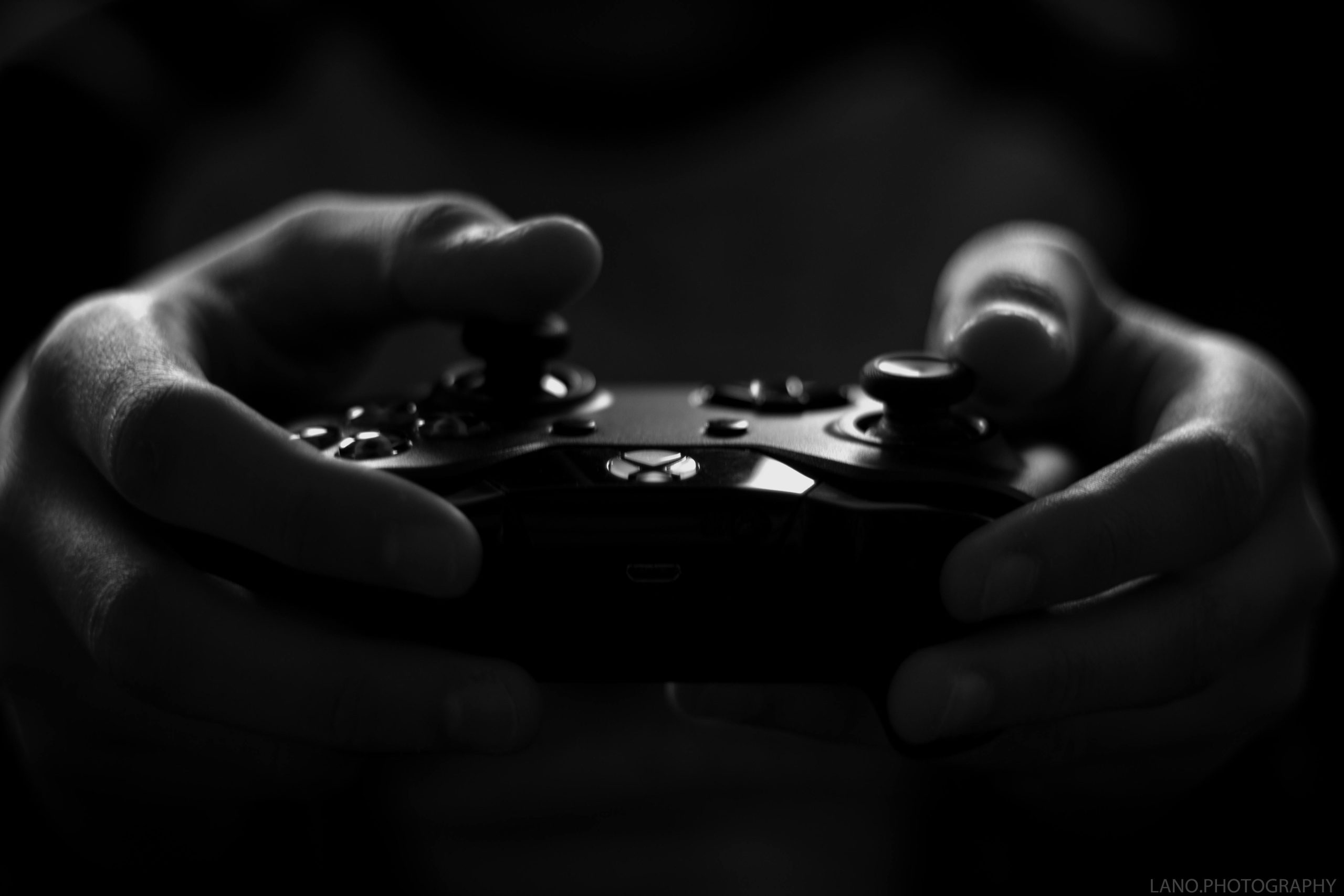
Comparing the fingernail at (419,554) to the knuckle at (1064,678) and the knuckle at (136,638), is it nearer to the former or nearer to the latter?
the knuckle at (136,638)

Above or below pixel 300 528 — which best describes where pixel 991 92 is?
above

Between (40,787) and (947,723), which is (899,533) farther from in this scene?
(40,787)

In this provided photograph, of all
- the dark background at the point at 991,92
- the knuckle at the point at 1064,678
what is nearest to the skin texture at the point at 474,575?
the knuckle at the point at 1064,678

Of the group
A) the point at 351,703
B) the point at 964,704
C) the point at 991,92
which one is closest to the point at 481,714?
the point at 351,703

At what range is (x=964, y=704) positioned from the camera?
376 mm

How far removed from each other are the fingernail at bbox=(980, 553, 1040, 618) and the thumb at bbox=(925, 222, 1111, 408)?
0.11 m

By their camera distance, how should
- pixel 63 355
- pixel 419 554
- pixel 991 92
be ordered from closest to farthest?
pixel 419 554, pixel 63 355, pixel 991 92

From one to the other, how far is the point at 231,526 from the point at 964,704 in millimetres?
247

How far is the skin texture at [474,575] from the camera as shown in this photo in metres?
0.38

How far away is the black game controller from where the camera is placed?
1.22 ft

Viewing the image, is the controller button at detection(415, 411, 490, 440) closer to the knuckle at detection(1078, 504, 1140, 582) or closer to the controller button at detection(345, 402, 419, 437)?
the controller button at detection(345, 402, 419, 437)

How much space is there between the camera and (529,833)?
0.53 meters

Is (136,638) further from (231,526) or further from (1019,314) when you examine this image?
(1019,314)

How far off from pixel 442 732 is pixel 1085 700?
0.22m
